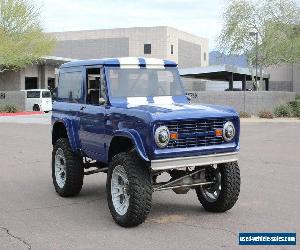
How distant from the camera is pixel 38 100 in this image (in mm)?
41500

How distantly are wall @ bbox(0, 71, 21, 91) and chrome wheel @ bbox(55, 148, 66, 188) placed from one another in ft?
128

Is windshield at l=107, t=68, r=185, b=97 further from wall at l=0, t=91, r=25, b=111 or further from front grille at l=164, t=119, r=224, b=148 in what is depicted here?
wall at l=0, t=91, r=25, b=111

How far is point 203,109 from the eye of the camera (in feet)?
24.7

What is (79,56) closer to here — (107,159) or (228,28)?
(228,28)

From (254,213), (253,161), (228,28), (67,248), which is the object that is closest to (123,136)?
(67,248)

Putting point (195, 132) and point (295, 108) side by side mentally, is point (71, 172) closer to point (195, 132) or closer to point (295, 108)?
point (195, 132)

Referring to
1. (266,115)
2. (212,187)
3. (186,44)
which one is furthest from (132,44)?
(212,187)

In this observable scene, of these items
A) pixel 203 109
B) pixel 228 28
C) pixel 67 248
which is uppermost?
pixel 228 28

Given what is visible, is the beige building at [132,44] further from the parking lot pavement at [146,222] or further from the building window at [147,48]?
the parking lot pavement at [146,222]

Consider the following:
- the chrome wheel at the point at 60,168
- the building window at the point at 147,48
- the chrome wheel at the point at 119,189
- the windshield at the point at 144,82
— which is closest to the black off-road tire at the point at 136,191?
the chrome wheel at the point at 119,189

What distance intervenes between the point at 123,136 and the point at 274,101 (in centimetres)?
2996

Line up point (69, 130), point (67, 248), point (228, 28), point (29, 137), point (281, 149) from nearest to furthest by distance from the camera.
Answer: point (67, 248) < point (69, 130) < point (281, 149) < point (29, 137) < point (228, 28)

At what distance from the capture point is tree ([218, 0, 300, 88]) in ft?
132

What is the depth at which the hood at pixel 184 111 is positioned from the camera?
23.0 feet
